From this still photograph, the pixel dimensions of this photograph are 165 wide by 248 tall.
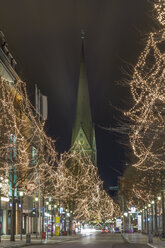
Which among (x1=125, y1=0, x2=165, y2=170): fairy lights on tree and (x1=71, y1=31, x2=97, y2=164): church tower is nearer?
(x1=125, y1=0, x2=165, y2=170): fairy lights on tree

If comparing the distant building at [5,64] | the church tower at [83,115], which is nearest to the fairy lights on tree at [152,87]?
the distant building at [5,64]

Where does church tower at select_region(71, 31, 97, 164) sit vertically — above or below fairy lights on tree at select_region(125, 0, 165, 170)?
above

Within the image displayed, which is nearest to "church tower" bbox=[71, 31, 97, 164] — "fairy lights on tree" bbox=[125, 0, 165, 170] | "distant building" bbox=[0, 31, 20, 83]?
"distant building" bbox=[0, 31, 20, 83]

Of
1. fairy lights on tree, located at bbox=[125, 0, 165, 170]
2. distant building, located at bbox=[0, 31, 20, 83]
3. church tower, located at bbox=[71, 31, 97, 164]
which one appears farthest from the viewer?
church tower, located at bbox=[71, 31, 97, 164]

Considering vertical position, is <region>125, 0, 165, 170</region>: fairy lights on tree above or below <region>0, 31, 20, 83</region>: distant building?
below

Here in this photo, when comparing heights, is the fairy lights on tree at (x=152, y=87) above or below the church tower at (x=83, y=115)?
below

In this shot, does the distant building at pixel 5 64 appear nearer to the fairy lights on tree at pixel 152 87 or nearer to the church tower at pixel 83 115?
the fairy lights on tree at pixel 152 87

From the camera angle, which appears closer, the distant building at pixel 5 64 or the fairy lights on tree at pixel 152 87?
the fairy lights on tree at pixel 152 87

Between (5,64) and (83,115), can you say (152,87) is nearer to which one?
(5,64)

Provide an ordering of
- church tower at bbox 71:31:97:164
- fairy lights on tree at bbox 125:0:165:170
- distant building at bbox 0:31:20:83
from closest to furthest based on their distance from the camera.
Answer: fairy lights on tree at bbox 125:0:165:170, distant building at bbox 0:31:20:83, church tower at bbox 71:31:97:164

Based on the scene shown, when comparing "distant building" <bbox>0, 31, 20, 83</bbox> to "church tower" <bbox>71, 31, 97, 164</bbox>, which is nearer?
"distant building" <bbox>0, 31, 20, 83</bbox>

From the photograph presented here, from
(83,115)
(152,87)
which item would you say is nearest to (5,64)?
(152,87)

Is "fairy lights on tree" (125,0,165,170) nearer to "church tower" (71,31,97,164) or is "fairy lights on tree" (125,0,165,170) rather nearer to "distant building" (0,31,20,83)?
"distant building" (0,31,20,83)

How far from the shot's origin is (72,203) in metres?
85.4
